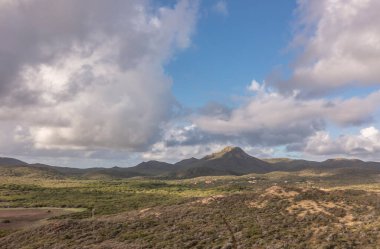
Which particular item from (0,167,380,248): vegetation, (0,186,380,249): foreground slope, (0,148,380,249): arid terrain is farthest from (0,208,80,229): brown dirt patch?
(0,186,380,249): foreground slope

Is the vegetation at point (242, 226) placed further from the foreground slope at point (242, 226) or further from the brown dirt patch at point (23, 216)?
the brown dirt patch at point (23, 216)

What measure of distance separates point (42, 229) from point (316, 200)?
37.7m

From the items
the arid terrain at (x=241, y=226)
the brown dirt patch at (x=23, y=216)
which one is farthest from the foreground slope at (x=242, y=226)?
the brown dirt patch at (x=23, y=216)

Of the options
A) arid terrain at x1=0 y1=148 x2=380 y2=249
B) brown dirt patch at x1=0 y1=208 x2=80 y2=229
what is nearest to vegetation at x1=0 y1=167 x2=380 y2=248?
arid terrain at x1=0 y1=148 x2=380 y2=249

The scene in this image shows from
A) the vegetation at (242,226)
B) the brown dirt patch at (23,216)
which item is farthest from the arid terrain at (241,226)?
the brown dirt patch at (23,216)

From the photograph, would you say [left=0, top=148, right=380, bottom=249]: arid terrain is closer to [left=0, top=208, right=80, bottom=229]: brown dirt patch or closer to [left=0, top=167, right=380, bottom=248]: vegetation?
[left=0, top=167, right=380, bottom=248]: vegetation

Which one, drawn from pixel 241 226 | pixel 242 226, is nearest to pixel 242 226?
pixel 242 226

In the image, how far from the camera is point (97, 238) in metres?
44.3

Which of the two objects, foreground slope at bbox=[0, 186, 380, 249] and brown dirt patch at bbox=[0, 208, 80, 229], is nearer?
foreground slope at bbox=[0, 186, 380, 249]

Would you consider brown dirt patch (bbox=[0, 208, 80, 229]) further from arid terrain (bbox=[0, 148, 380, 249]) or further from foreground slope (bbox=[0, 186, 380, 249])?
foreground slope (bbox=[0, 186, 380, 249])

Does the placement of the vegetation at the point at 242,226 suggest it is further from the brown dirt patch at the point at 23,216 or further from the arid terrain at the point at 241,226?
the brown dirt patch at the point at 23,216

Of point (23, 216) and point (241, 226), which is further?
Answer: point (23, 216)

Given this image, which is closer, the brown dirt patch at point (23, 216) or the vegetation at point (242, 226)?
the vegetation at point (242, 226)

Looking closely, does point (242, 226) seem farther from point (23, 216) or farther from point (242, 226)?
point (23, 216)
